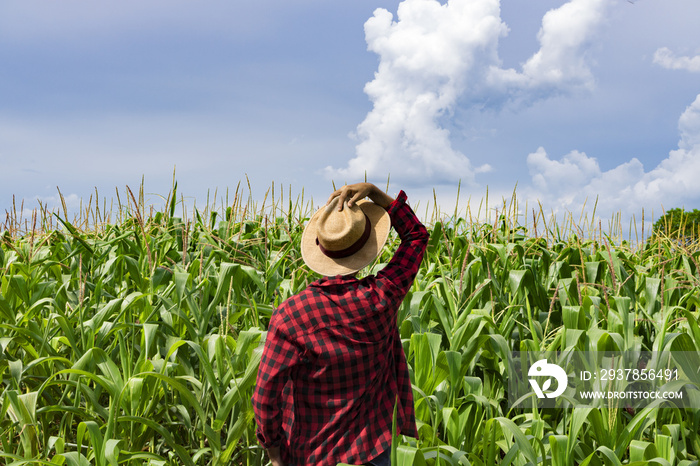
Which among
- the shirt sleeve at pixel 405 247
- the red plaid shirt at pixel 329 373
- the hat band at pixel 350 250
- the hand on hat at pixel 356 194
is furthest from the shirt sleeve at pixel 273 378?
the hand on hat at pixel 356 194

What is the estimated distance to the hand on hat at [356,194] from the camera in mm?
2020

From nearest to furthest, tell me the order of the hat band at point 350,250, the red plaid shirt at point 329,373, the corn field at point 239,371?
the red plaid shirt at point 329,373, the hat band at point 350,250, the corn field at point 239,371

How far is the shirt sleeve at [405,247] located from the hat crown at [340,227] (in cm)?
21

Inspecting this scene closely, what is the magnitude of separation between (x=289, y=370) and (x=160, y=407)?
1479 mm

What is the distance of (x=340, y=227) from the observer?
1.95 metres

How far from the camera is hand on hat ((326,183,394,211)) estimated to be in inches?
79.5

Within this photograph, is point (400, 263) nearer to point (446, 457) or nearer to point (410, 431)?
point (410, 431)

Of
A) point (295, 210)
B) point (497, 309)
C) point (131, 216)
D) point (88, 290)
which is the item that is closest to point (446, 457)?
point (497, 309)

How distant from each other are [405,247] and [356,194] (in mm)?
319

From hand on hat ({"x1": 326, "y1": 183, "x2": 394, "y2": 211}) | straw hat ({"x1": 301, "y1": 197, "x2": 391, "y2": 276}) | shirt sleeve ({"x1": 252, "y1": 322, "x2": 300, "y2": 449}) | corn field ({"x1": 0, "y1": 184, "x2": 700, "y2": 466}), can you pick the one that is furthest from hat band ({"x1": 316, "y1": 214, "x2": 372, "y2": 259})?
corn field ({"x1": 0, "y1": 184, "x2": 700, "y2": 466})

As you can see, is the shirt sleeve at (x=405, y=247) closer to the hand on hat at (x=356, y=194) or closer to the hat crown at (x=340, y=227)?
the hand on hat at (x=356, y=194)

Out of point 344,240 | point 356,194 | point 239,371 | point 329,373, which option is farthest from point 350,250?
point 239,371

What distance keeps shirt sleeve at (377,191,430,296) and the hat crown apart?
21 cm

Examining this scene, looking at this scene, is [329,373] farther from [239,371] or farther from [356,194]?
[239,371]
